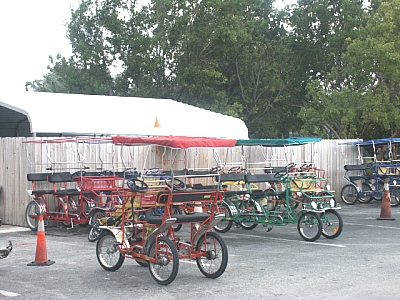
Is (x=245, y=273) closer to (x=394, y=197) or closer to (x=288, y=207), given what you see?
(x=288, y=207)

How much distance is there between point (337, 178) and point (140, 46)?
1927 cm

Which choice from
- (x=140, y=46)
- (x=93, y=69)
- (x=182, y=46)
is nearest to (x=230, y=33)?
(x=182, y=46)

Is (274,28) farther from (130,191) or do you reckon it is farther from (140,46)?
(130,191)

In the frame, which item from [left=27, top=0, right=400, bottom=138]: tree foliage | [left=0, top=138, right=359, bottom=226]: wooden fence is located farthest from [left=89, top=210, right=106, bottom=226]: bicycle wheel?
[left=27, top=0, right=400, bottom=138]: tree foliage

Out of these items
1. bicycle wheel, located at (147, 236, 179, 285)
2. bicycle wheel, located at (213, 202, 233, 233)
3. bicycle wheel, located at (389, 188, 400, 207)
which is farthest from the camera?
bicycle wheel, located at (389, 188, 400, 207)

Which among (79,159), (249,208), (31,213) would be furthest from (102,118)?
(249,208)

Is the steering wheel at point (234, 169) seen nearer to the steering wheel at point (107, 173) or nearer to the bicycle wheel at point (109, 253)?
the steering wheel at point (107, 173)

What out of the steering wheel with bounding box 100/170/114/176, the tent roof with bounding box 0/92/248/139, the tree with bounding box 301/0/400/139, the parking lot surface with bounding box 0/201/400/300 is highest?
the tree with bounding box 301/0/400/139

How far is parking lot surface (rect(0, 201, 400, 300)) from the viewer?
8617mm

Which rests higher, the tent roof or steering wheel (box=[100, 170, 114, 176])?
the tent roof

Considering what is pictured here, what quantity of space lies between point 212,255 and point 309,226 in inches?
189

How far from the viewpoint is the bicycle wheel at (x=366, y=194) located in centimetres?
2268

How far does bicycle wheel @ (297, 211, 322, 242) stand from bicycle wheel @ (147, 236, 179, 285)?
5095 millimetres

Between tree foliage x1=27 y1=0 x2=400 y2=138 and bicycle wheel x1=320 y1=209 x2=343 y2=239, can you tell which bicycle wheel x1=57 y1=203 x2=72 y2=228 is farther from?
tree foliage x1=27 y1=0 x2=400 y2=138
